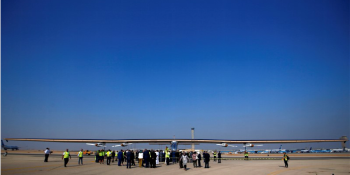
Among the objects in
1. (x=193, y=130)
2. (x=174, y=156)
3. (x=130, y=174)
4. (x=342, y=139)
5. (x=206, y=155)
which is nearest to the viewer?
(x=130, y=174)

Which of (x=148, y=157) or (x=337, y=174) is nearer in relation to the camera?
(x=337, y=174)

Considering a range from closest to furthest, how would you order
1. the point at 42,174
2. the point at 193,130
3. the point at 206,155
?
the point at 42,174 → the point at 206,155 → the point at 193,130

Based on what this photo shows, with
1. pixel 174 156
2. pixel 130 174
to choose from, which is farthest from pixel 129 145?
pixel 130 174

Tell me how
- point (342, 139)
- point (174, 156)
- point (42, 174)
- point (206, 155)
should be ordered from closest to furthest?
1. point (42, 174)
2. point (206, 155)
3. point (174, 156)
4. point (342, 139)

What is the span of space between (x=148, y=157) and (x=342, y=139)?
57.5 metres

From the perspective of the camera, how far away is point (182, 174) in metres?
14.8

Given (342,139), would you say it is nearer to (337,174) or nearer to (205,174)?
(337,174)

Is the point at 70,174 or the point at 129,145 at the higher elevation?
the point at 70,174

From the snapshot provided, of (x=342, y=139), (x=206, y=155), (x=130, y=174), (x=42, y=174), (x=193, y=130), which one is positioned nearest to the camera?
(x=42, y=174)

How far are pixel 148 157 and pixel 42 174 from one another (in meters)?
8.37

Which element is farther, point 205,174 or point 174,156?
point 174,156

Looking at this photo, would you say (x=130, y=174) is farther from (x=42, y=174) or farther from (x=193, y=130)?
(x=193, y=130)

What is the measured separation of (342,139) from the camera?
57.7 metres

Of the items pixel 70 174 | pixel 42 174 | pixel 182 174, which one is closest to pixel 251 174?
pixel 182 174
